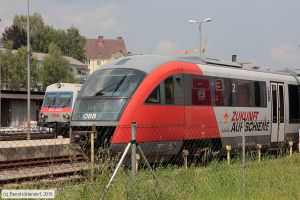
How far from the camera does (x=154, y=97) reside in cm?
1355

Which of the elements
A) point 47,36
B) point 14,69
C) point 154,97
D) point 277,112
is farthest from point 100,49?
point 154,97

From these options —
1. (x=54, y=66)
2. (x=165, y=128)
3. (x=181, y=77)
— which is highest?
(x=54, y=66)

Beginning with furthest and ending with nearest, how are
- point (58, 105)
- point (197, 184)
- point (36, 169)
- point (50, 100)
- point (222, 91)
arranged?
point (50, 100)
point (58, 105)
point (222, 91)
point (36, 169)
point (197, 184)

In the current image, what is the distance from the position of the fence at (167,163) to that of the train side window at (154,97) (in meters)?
0.66

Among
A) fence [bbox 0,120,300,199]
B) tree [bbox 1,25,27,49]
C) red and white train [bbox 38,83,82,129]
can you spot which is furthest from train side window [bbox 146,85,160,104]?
tree [bbox 1,25,27,49]

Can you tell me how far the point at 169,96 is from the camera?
549 inches

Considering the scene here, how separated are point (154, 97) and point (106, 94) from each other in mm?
1263

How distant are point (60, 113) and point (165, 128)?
17256mm

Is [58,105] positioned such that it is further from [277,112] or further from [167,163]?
[167,163]

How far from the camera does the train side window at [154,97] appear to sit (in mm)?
13398

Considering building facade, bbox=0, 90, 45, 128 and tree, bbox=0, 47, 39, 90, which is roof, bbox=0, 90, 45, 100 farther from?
tree, bbox=0, 47, 39, 90

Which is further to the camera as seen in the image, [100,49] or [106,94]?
[100,49]

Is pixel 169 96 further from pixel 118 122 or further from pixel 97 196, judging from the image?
pixel 97 196

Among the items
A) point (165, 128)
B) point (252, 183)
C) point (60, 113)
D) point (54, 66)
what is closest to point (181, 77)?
point (165, 128)
